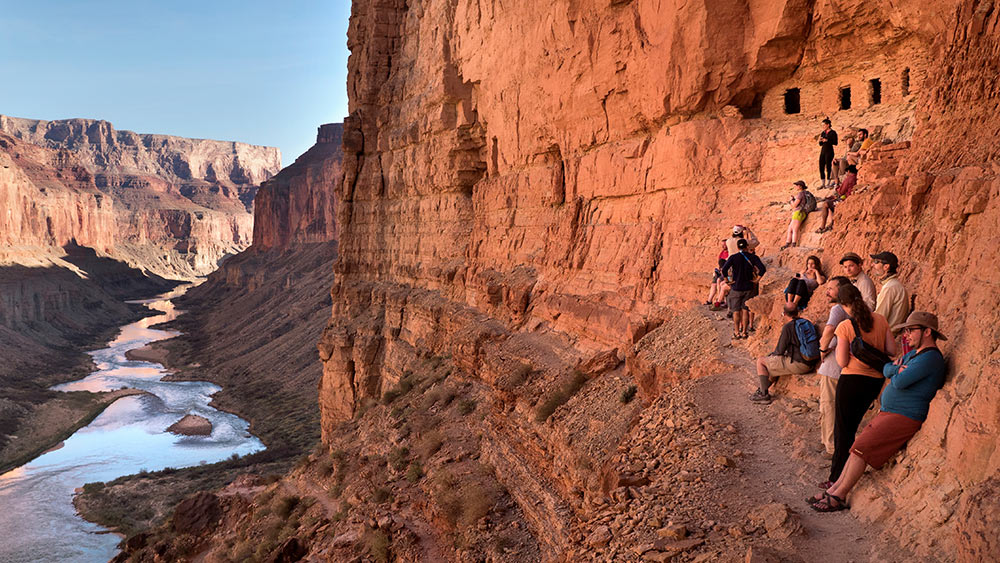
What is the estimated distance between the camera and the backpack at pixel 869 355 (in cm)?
517

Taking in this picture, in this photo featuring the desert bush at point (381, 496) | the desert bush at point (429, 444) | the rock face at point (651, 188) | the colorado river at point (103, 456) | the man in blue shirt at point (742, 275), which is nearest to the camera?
the rock face at point (651, 188)

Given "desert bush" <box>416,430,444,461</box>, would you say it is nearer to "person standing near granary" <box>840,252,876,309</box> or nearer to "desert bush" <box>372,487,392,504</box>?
"desert bush" <box>372,487,392,504</box>

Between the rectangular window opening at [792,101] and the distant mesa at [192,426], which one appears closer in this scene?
the rectangular window opening at [792,101]

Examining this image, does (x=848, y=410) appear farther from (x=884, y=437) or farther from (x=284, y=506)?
(x=284, y=506)

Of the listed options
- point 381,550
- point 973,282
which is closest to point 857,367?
point 973,282

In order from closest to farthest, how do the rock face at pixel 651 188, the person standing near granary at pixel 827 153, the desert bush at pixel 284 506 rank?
the rock face at pixel 651 188 < the person standing near granary at pixel 827 153 < the desert bush at pixel 284 506

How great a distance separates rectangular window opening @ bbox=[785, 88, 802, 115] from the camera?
10930mm

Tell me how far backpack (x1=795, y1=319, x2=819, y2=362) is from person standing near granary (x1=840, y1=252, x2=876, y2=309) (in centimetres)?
60

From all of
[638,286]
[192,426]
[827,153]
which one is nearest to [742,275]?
[827,153]

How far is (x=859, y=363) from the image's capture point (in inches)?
208

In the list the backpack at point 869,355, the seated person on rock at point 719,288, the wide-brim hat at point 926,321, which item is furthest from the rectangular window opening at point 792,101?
the wide-brim hat at point 926,321

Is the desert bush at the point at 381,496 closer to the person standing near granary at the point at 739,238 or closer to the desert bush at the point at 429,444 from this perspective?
the desert bush at the point at 429,444

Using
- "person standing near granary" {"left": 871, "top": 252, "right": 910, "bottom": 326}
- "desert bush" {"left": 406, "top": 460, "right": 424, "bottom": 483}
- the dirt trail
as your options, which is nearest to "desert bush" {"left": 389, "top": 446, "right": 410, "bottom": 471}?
"desert bush" {"left": 406, "top": 460, "right": 424, "bottom": 483}

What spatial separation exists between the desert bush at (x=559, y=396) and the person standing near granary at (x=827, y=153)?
16.2 feet
